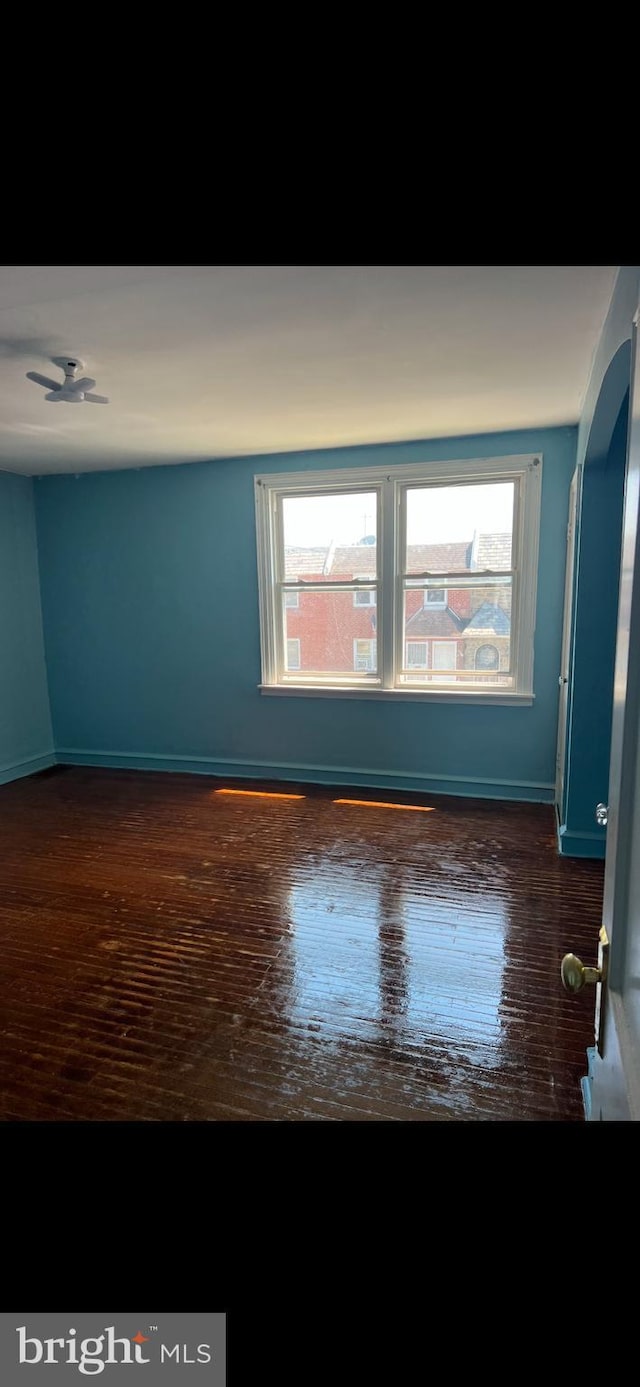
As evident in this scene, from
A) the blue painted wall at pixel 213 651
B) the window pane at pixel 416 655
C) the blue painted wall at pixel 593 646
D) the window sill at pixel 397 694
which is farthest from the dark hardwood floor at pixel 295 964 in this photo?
the window pane at pixel 416 655

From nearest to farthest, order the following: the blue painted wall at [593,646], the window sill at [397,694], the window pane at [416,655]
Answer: the blue painted wall at [593,646] < the window sill at [397,694] < the window pane at [416,655]

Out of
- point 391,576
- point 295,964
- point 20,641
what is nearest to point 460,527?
point 391,576

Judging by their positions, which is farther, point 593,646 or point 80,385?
point 593,646

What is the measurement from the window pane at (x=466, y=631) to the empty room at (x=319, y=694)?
0.02m

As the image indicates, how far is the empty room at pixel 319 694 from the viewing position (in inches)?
79.3

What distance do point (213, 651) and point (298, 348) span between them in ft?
10.0

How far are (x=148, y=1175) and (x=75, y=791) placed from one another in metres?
5.03

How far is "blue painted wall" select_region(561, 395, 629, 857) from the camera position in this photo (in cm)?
318

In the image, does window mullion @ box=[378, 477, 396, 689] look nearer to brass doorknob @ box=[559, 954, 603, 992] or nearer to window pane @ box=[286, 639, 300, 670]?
window pane @ box=[286, 639, 300, 670]

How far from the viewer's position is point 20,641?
18.7 feet

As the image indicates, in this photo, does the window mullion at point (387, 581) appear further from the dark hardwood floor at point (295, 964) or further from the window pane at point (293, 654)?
the dark hardwood floor at point (295, 964)

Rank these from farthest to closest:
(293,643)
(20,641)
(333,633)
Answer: (20,641), (293,643), (333,633)

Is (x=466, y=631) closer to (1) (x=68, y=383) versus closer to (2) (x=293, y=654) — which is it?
(2) (x=293, y=654)
